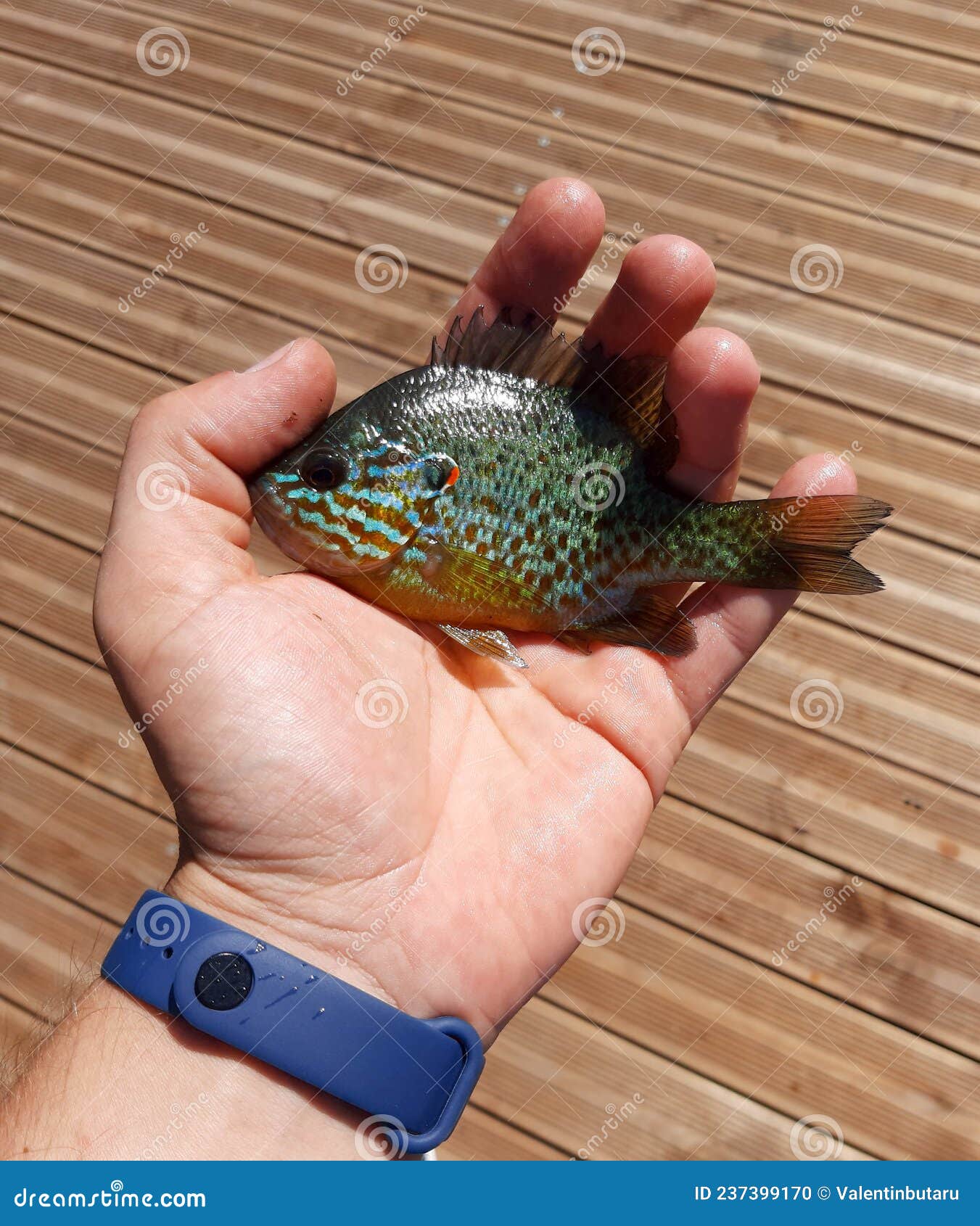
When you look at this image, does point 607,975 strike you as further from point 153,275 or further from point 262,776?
point 153,275

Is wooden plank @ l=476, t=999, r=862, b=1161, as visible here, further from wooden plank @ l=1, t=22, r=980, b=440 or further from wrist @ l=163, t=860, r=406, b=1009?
wooden plank @ l=1, t=22, r=980, b=440

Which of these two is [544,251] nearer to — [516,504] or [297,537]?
[516,504]

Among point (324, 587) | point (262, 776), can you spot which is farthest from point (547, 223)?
point (262, 776)

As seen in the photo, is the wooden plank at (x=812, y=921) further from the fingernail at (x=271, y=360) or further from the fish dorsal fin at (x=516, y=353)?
the fingernail at (x=271, y=360)

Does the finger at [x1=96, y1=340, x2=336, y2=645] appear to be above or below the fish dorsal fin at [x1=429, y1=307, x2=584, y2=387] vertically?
below

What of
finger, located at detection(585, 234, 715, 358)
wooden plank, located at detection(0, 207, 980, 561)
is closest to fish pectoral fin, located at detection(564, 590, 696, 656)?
finger, located at detection(585, 234, 715, 358)

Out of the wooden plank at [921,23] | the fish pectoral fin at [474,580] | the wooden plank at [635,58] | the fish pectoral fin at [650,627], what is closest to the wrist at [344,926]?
the fish pectoral fin at [474,580]
